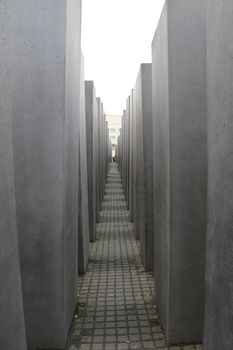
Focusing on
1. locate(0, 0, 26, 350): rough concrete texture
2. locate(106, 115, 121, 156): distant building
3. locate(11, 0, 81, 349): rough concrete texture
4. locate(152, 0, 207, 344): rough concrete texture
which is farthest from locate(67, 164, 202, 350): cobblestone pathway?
locate(106, 115, 121, 156): distant building

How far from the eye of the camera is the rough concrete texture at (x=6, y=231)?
2.31m

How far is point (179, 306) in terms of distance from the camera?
4.33 m

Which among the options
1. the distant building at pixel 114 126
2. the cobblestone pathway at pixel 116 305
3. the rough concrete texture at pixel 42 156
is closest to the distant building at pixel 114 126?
the distant building at pixel 114 126

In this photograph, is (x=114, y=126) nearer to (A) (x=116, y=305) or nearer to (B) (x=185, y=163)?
(A) (x=116, y=305)

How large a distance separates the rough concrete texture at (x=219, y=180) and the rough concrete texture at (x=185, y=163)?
4.88 feet

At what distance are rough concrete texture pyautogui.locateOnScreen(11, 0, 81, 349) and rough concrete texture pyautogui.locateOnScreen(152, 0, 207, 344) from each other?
41.6 inches

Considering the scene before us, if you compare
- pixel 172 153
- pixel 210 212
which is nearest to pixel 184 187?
pixel 172 153

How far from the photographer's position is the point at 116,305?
5582mm

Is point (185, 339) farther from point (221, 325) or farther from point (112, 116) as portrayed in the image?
point (112, 116)

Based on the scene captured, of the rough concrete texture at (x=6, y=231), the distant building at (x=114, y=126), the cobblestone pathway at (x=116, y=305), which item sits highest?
the distant building at (x=114, y=126)

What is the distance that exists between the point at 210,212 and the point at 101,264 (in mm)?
5314

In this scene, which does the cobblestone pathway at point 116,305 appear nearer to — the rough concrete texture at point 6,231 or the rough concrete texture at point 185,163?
the rough concrete texture at point 185,163

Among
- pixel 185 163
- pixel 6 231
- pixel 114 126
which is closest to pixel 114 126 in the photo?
pixel 114 126

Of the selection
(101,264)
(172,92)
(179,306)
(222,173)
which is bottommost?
(101,264)
